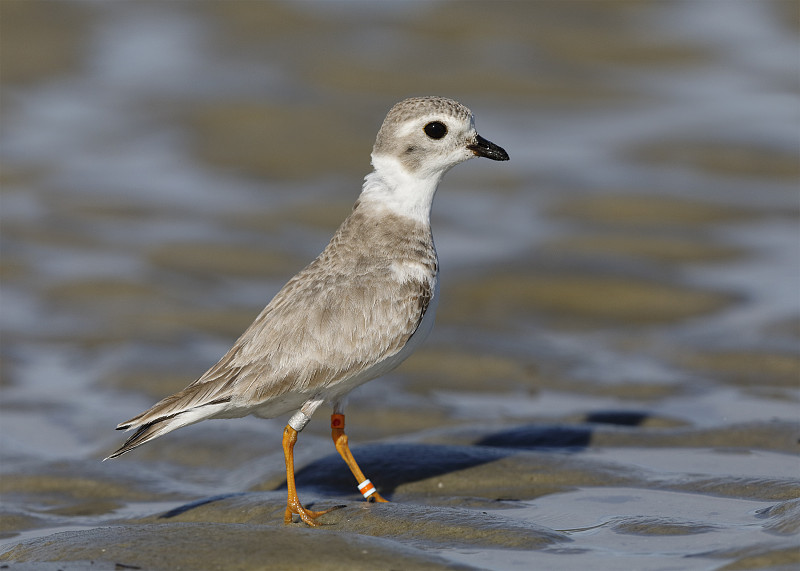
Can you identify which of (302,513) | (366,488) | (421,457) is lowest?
(302,513)

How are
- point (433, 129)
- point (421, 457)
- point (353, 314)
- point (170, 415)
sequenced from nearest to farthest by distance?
point (170, 415) → point (353, 314) → point (433, 129) → point (421, 457)

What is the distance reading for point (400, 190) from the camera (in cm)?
826

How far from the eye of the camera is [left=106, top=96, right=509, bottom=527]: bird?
24.0 ft

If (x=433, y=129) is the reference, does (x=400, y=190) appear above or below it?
below

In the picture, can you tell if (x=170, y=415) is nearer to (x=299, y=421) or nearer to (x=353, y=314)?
(x=299, y=421)

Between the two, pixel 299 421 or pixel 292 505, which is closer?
pixel 292 505

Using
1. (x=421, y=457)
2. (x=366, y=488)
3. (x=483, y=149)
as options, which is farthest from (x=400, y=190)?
(x=366, y=488)

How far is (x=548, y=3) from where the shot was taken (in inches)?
862

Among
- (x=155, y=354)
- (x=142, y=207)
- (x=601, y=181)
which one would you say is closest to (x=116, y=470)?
(x=155, y=354)

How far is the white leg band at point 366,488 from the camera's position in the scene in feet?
25.4

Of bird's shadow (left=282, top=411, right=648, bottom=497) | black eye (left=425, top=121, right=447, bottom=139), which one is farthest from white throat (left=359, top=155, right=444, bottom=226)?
bird's shadow (left=282, top=411, right=648, bottom=497)

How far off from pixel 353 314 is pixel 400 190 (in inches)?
44.0

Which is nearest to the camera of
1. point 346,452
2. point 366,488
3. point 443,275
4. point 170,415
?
point 170,415

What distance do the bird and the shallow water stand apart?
24.7 inches
